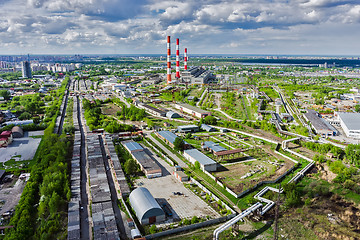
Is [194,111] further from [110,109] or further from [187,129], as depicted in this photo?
[110,109]

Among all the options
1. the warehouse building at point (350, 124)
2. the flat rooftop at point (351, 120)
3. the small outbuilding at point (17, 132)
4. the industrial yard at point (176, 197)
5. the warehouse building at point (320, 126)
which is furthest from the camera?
the flat rooftop at point (351, 120)

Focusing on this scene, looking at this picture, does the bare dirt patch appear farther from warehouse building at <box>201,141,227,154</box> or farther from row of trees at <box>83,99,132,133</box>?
warehouse building at <box>201,141,227,154</box>

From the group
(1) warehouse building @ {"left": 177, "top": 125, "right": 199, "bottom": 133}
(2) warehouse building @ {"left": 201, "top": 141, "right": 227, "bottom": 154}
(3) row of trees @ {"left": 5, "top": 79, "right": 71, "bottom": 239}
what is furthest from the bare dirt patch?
(3) row of trees @ {"left": 5, "top": 79, "right": 71, "bottom": 239}

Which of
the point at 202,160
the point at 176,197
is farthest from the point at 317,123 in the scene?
the point at 176,197

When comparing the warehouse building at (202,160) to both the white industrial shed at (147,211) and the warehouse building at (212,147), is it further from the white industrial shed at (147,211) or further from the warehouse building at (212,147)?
the white industrial shed at (147,211)

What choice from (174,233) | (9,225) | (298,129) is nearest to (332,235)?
(174,233)

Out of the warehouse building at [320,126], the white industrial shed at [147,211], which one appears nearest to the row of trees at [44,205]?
the white industrial shed at [147,211]
